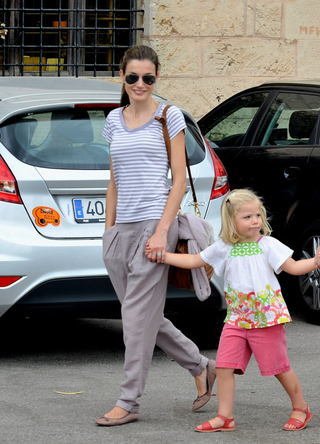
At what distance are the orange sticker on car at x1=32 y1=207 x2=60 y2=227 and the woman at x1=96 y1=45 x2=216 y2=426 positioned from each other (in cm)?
92

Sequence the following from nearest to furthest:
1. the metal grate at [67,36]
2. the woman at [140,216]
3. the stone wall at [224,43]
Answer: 1. the woman at [140,216]
2. the stone wall at [224,43]
3. the metal grate at [67,36]

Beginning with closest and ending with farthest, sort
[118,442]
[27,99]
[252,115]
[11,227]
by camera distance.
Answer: [118,442] < [11,227] < [27,99] < [252,115]

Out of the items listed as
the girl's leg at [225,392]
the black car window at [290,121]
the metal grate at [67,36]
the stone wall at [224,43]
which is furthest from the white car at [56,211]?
the metal grate at [67,36]

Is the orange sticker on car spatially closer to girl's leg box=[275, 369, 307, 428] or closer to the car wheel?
girl's leg box=[275, 369, 307, 428]

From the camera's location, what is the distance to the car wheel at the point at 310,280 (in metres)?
6.44

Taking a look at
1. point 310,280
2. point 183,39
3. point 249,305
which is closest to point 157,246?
point 249,305

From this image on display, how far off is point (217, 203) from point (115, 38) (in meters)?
7.04

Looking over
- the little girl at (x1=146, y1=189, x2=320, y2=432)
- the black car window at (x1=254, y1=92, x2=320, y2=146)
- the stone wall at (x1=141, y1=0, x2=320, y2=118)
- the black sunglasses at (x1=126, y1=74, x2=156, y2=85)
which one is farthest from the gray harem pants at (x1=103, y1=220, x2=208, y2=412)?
the stone wall at (x1=141, y1=0, x2=320, y2=118)

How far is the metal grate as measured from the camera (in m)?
11.7

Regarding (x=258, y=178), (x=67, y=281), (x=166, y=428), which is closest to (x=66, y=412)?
(x=166, y=428)

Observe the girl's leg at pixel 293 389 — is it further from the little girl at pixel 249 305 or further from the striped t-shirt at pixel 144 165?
the striped t-shirt at pixel 144 165

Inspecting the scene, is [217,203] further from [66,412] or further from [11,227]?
[66,412]

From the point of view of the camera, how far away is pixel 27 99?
5.23 metres

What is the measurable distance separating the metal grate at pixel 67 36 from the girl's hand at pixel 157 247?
805cm
